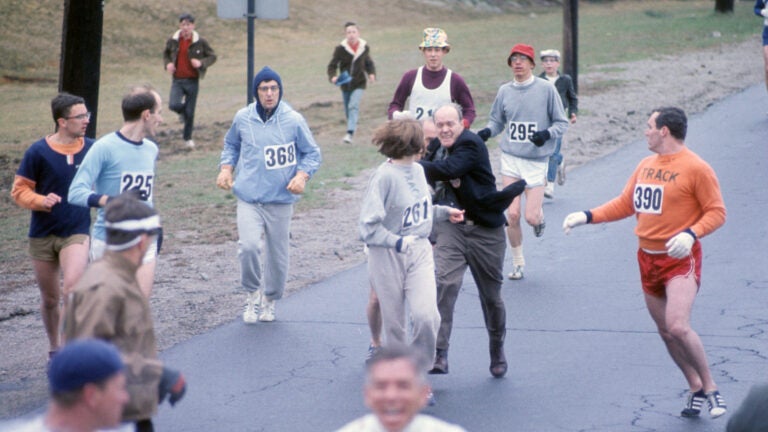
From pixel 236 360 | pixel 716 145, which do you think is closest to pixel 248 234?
pixel 236 360

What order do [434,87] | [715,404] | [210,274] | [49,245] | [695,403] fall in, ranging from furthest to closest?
[210,274] → [434,87] → [49,245] → [695,403] → [715,404]

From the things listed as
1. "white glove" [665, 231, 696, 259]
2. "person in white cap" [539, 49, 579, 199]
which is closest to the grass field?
"person in white cap" [539, 49, 579, 199]

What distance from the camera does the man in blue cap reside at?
12.3 feet

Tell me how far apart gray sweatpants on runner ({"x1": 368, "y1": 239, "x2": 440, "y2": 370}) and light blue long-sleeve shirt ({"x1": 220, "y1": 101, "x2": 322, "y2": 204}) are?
2.13 m

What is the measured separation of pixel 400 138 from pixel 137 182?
1.76 meters

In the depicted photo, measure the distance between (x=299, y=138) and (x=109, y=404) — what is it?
6.00m

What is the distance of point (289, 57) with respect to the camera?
35562 millimetres

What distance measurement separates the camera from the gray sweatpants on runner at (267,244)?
31.7ft

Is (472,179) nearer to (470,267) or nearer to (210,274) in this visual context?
(470,267)

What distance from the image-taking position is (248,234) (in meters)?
9.63

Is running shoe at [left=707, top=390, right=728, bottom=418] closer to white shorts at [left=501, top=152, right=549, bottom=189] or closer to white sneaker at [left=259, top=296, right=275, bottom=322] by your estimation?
white sneaker at [left=259, top=296, right=275, bottom=322]

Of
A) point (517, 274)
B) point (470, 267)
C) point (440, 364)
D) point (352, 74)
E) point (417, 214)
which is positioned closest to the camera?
point (417, 214)

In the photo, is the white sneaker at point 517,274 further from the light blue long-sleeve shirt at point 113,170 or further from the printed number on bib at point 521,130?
the light blue long-sleeve shirt at point 113,170

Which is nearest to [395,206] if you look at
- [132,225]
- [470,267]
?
[470,267]
